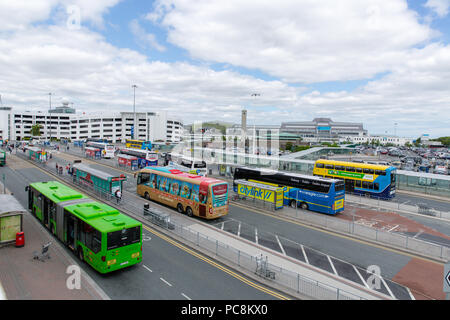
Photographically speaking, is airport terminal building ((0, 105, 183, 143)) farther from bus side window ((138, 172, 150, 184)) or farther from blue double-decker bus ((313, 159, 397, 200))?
blue double-decker bus ((313, 159, 397, 200))

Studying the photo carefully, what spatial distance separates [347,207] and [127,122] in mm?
130265

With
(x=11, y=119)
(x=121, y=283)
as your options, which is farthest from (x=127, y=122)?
(x=121, y=283)

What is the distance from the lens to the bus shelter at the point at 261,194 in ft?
90.3

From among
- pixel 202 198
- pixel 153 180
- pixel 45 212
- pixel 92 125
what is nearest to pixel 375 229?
pixel 202 198

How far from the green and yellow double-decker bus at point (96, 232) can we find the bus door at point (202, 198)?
333 inches

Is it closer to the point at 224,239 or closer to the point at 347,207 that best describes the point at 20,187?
the point at 224,239

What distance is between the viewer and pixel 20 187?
35156 mm

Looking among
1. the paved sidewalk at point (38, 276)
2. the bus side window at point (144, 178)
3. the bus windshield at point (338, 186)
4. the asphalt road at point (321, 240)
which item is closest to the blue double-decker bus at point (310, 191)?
the bus windshield at point (338, 186)

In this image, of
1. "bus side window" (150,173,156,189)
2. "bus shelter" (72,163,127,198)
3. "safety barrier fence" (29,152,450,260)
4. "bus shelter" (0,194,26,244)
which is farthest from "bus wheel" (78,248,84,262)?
"safety barrier fence" (29,152,450,260)

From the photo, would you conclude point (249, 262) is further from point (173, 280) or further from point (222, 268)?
point (173, 280)

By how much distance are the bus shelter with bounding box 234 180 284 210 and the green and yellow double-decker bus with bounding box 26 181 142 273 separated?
15.4 meters

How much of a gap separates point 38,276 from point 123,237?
4236 millimetres

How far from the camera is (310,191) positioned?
93.1 ft
